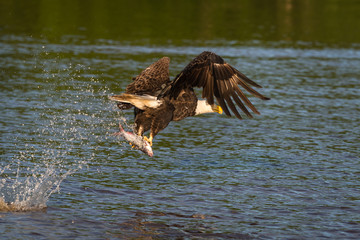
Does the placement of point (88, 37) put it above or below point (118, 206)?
above

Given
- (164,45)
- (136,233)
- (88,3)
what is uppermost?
(88,3)

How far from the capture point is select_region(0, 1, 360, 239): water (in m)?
7.84

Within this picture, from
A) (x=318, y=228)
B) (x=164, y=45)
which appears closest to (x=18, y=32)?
(x=164, y=45)

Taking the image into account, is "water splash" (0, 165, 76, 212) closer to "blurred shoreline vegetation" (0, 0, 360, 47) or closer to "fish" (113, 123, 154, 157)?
"fish" (113, 123, 154, 157)

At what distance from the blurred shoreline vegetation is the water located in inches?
130

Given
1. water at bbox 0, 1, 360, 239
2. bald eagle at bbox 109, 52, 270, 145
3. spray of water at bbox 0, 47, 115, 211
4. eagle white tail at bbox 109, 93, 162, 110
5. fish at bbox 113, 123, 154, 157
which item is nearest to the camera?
water at bbox 0, 1, 360, 239

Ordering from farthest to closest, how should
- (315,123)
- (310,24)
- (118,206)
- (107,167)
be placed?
(310,24), (315,123), (107,167), (118,206)

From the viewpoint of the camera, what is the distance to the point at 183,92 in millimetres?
8789

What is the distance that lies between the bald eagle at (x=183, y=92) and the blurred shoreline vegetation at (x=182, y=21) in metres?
12.9

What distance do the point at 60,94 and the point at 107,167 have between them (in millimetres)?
5262

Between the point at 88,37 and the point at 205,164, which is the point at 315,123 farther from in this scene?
the point at 88,37

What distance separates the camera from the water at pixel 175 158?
7.84m

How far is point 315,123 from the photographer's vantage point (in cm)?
1343

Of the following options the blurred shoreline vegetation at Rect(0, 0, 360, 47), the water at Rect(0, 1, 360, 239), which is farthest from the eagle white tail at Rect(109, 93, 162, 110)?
the blurred shoreline vegetation at Rect(0, 0, 360, 47)
